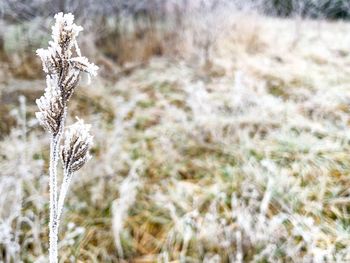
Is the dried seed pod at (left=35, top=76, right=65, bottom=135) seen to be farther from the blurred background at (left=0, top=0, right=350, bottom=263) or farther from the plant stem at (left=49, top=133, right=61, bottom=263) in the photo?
the blurred background at (left=0, top=0, right=350, bottom=263)

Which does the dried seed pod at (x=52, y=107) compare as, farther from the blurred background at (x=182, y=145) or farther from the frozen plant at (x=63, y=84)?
the blurred background at (x=182, y=145)

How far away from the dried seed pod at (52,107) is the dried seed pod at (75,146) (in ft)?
0.11

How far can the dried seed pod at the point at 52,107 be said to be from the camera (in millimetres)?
832

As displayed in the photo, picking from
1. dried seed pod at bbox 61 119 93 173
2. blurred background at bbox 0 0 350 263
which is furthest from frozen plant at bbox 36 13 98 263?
blurred background at bbox 0 0 350 263

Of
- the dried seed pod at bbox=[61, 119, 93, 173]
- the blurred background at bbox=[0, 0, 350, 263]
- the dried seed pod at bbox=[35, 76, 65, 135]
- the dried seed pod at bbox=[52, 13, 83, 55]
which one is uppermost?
the dried seed pod at bbox=[52, 13, 83, 55]

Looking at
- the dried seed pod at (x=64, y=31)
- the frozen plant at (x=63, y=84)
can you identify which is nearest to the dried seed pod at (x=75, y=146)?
the frozen plant at (x=63, y=84)

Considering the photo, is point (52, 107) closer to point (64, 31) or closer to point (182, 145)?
point (64, 31)

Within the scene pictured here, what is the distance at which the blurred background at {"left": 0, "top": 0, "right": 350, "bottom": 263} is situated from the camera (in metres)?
1.94

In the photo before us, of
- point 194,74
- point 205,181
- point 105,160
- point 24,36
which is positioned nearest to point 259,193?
point 205,181

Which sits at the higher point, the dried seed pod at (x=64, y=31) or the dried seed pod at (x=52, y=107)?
the dried seed pod at (x=64, y=31)

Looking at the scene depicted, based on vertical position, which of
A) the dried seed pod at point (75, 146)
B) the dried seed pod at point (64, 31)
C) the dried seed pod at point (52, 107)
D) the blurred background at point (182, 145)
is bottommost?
the blurred background at point (182, 145)

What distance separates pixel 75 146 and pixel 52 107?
10 centimetres

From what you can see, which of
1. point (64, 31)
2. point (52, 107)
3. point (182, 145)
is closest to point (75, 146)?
point (52, 107)

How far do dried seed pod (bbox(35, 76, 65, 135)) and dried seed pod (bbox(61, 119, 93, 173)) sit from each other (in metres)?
0.03
